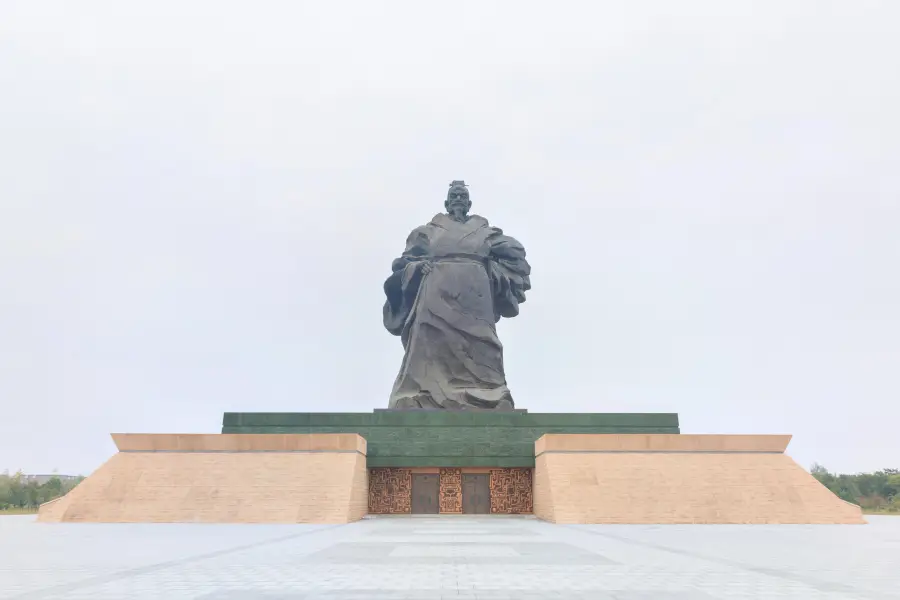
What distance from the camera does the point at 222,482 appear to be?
660 inches

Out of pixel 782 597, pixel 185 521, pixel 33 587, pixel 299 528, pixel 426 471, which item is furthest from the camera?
pixel 426 471

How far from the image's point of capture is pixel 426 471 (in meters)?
20.2

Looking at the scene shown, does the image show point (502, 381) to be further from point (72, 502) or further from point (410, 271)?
point (72, 502)

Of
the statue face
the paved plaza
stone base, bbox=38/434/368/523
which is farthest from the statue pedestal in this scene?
the statue face

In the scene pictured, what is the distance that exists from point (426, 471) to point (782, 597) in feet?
48.9

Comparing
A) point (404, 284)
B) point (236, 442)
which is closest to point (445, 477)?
point (236, 442)

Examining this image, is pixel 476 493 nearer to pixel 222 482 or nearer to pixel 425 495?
pixel 425 495

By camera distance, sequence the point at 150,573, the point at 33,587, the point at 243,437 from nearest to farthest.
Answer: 1. the point at 33,587
2. the point at 150,573
3. the point at 243,437

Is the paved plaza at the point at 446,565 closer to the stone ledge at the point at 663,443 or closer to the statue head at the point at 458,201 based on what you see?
the stone ledge at the point at 663,443

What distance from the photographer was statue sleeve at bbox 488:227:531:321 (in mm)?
24578

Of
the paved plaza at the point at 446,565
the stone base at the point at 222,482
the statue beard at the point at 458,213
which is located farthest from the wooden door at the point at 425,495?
the statue beard at the point at 458,213

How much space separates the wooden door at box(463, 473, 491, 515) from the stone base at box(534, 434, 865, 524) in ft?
5.91

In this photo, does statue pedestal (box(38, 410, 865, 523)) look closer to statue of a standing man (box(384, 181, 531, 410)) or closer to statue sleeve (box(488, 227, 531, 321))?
statue of a standing man (box(384, 181, 531, 410))

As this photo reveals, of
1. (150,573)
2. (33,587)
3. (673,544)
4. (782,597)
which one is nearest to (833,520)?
(673,544)
